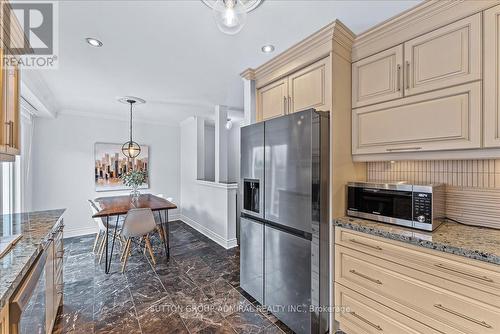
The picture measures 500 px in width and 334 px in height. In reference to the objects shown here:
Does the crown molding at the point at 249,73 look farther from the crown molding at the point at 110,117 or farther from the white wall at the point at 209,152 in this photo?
the white wall at the point at 209,152

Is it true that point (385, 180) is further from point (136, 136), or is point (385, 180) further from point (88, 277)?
point (136, 136)

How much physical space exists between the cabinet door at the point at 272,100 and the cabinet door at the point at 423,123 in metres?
0.67

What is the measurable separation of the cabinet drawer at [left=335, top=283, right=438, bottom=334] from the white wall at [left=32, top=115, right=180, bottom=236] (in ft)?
16.0

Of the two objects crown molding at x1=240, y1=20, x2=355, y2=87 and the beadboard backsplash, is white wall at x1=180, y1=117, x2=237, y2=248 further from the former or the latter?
the beadboard backsplash

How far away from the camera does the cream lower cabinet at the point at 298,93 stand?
183cm

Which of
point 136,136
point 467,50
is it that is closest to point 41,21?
point 467,50

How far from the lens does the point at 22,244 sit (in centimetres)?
135

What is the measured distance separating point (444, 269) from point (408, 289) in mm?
256

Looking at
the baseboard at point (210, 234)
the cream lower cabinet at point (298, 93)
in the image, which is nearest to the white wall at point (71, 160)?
the baseboard at point (210, 234)

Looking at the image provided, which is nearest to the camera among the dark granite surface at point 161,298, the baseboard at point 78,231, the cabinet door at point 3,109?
the cabinet door at point 3,109

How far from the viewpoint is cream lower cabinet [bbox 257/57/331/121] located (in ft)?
6.00

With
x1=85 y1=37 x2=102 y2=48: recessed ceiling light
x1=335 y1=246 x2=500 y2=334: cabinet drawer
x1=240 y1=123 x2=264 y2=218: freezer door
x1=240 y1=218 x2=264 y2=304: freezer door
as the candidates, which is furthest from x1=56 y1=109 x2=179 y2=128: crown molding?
x1=335 y1=246 x2=500 y2=334: cabinet drawer

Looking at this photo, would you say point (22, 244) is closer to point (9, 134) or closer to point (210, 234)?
point (9, 134)

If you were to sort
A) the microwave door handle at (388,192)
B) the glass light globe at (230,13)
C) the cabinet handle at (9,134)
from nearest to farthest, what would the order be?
the glass light globe at (230,13), the cabinet handle at (9,134), the microwave door handle at (388,192)
